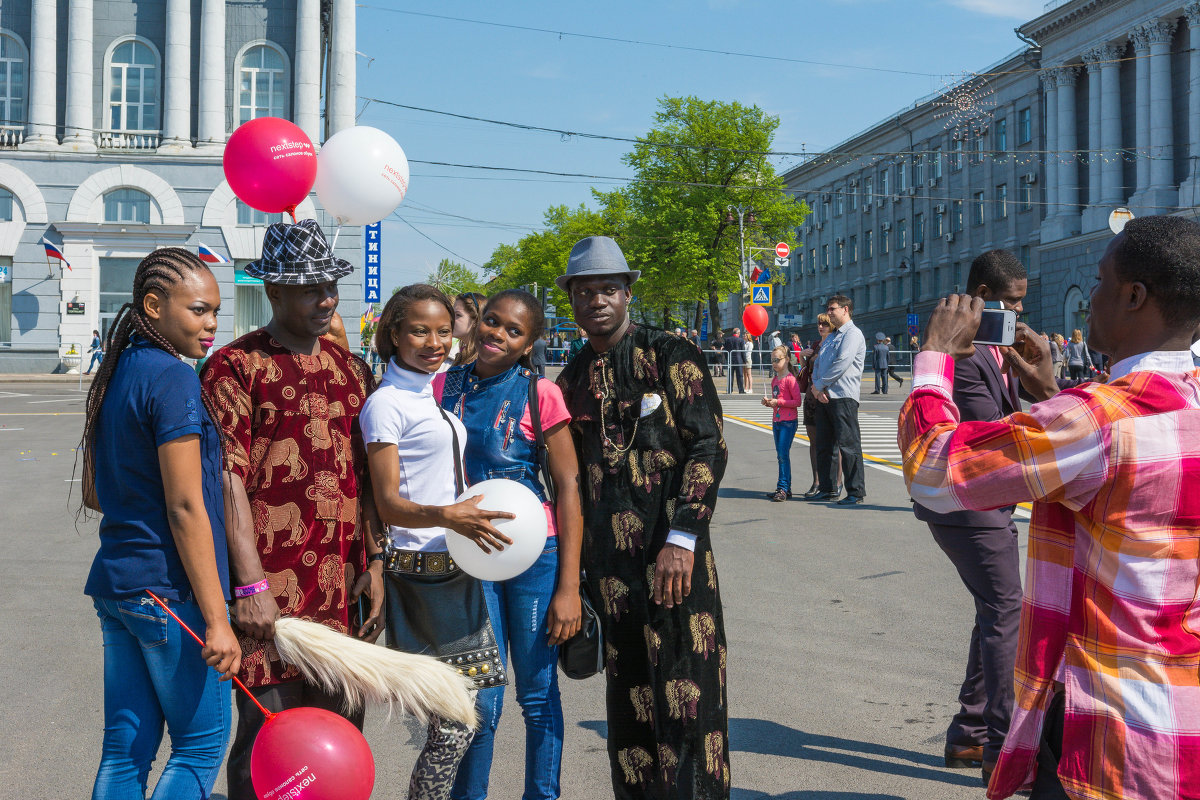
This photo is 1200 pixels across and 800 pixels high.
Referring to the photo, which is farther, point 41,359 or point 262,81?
point 41,359

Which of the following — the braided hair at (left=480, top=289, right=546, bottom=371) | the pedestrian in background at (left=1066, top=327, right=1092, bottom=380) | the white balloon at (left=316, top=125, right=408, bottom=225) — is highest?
the pedestrian in background at (left=1066, top=327, right=1092, bottom=380)

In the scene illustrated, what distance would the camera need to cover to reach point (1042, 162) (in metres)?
53.6

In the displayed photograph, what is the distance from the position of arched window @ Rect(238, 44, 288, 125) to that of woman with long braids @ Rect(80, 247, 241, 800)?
35037mm

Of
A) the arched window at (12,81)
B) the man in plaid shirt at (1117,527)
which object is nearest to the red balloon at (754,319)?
the arched window at (12,81)

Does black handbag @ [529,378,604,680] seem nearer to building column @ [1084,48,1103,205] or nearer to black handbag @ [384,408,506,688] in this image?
black handbag @ [384,408,506,688]

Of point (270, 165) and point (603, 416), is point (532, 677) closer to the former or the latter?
point (603, 416)

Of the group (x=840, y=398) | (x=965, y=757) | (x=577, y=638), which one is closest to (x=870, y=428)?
(x=840, y=398)

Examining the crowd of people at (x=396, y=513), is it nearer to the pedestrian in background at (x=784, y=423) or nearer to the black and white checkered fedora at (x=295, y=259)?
the black and white checkered fedora at (x=295, y=259)

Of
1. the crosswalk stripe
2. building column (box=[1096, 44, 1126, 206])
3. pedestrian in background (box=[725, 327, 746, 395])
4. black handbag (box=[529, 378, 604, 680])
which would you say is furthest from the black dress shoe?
building column (box=[1096, 44, 1126, 206])

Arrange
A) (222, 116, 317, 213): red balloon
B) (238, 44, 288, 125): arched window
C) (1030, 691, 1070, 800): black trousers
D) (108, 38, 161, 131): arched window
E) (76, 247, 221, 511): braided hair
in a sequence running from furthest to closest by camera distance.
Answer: (108, 38, 161, 131): arched window, (238, 44, 288, 125): arched window, (222, 116, 317, 213): red balloon, (76, 247, 221, 511): braided hair, (1030, 691, 1070, 800): black trousers

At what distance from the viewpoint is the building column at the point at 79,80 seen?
3434 cm

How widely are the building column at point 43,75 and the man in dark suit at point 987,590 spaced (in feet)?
123

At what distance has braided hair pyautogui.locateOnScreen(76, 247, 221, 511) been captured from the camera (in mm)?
2893

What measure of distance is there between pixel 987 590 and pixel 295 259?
287 cm
